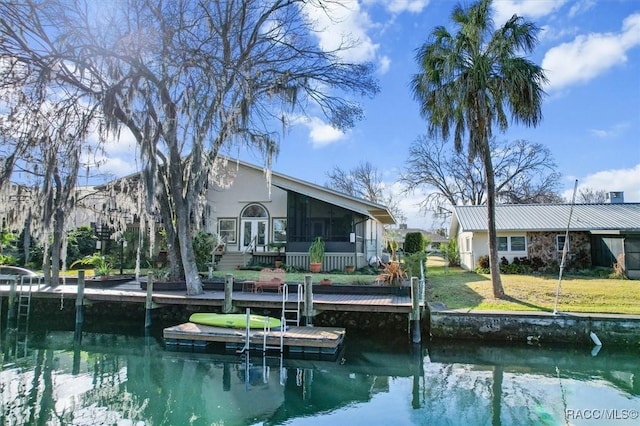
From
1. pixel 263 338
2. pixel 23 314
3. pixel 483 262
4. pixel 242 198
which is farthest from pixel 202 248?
pixel 483 262

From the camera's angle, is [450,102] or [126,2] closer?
[126,2]

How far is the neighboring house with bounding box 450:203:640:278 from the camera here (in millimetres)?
18969

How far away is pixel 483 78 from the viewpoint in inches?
489

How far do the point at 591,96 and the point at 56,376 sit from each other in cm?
1749

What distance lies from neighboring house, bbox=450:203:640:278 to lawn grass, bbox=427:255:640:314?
9.64ft

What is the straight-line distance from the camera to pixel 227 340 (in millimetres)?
10367

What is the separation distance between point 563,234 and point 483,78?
12.7 metres

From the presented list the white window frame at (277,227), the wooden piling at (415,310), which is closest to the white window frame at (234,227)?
the white window frame at (277,227)

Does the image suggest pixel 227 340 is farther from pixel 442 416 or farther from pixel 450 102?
pixel 450 102

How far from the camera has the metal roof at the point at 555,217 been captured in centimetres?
2064

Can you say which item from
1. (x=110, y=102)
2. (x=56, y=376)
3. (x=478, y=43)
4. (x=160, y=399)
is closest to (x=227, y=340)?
(x=160, y=399)

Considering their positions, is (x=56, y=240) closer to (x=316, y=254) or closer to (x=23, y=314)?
(x=23, y=314)

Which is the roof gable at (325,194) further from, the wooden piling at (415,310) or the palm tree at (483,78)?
the wooden piling at (415,310)

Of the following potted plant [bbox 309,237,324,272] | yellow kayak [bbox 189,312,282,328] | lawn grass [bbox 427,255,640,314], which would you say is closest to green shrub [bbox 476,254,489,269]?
lawn grass [bbox 427,255,640,314]
